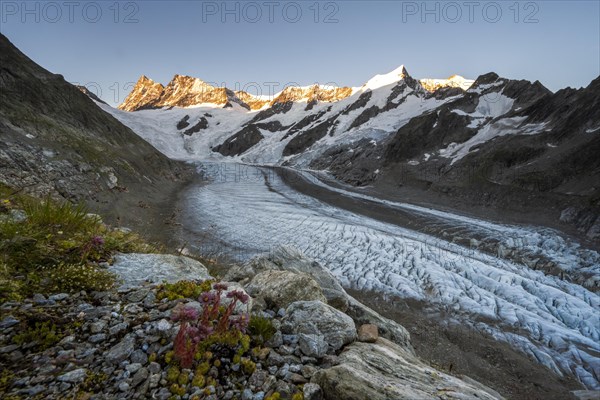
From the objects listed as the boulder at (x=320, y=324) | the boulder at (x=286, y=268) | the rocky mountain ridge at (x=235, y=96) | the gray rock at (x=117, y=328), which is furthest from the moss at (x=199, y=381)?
the rocky mountain ridge at (x=235, y=96)

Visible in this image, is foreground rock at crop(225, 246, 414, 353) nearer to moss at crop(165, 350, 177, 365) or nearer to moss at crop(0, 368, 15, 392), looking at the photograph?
moss at crop(165, 350, 177, 365)

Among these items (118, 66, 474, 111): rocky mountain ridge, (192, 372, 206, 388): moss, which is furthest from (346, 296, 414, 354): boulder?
(118, 66, 474, 111): rocky mountain ridge

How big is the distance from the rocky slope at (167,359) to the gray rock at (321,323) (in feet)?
0.05

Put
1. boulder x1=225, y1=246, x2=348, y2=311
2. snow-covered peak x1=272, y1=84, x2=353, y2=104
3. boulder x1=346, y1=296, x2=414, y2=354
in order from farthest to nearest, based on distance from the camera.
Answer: snow-covered peak x1=272, y1=84, x2=353, y2=104, boulder x1=225, y1=246, x2=348, y2=311, boulder x1=346, y1=296, x2=414, y2=354

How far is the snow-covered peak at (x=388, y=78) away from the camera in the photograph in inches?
4077

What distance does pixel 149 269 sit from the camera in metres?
5.32

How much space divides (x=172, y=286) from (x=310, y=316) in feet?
6.69

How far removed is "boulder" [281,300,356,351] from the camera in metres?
4.00

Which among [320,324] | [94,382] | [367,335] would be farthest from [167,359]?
[367,335]

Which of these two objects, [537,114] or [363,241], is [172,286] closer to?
[363,241]

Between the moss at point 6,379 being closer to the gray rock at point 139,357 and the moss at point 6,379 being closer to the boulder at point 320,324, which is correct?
the gray rock at point 139,357

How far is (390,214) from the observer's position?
86.5ft

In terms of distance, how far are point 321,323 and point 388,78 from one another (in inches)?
4602

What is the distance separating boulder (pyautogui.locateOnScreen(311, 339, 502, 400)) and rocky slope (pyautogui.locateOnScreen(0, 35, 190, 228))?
37.2ft
